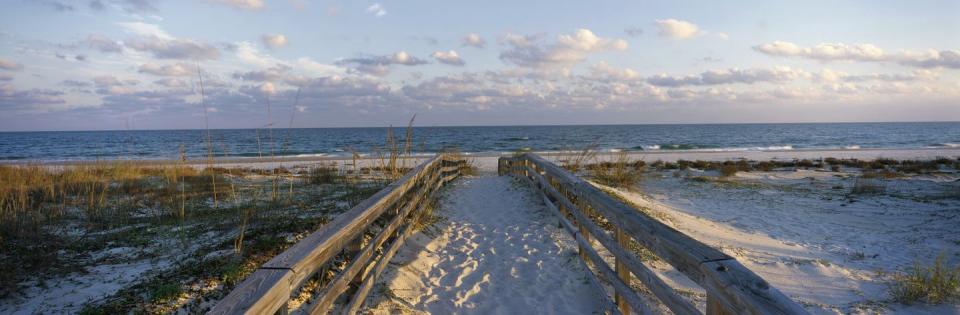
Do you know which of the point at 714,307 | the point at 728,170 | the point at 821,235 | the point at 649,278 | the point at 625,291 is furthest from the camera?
the point at 728,170

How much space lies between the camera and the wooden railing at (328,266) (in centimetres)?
211

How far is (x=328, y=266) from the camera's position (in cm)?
435

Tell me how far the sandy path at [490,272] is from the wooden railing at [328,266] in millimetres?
262

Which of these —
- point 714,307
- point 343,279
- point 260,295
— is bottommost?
point 343,279

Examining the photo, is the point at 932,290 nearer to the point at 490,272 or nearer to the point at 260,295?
the point at 490,272

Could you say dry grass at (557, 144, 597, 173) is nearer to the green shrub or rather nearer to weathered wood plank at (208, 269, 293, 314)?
the green shrub

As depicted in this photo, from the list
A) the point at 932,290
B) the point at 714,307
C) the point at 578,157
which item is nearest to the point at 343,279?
the point at 714,307

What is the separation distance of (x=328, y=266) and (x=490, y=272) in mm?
1639

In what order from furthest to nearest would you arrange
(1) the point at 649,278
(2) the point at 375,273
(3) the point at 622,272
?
(2) the point at 375,273 → (3) the point at 622,272 → (1) the point at 649,278

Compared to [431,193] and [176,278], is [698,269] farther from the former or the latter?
[431,193]

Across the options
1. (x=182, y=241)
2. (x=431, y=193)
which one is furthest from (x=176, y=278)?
(x=431, y=193)

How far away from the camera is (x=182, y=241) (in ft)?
17.4

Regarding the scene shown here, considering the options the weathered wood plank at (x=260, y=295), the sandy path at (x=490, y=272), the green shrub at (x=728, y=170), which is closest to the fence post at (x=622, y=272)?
the sandy path at (x=490, y=272)

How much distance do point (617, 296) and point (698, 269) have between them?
1604 mm
